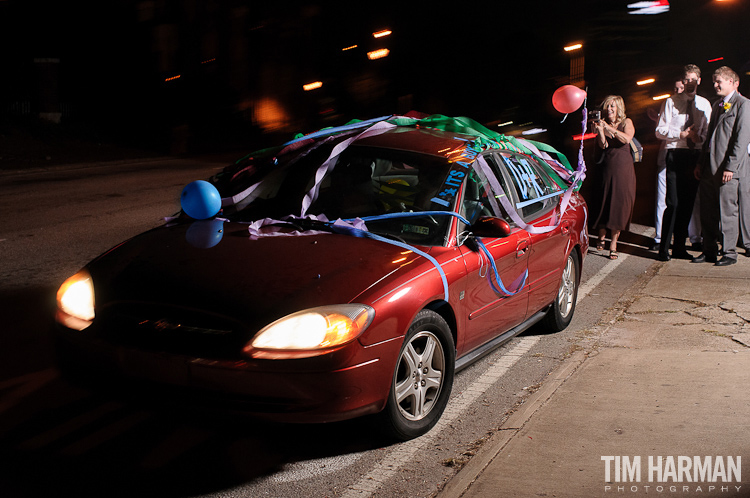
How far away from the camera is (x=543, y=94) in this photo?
1761 cm

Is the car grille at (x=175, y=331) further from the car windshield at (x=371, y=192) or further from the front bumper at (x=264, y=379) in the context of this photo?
the car windshield at (x=371, y=192)

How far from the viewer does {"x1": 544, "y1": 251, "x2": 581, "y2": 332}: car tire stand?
5672 mm

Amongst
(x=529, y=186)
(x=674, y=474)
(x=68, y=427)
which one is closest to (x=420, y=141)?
(x=529, y=186)

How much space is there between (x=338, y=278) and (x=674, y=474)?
178 centimetres

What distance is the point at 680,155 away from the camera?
28.1ft

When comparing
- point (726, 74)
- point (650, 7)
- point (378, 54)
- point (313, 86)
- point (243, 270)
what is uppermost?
point (378, 54)

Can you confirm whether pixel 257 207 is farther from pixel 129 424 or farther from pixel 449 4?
pixel 449 4

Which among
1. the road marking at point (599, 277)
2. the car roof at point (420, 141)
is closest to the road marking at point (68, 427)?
the car roof at point (420, 141)

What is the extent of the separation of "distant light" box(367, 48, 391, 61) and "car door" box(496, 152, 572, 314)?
22497 mm

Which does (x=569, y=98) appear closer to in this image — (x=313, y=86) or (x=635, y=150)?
(x=635, y=150)

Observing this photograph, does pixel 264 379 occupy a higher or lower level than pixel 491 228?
lower

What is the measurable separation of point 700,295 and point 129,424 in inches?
206

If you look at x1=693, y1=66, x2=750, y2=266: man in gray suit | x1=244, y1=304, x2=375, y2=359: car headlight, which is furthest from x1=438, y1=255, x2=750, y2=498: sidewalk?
x1=693, y1=66, x2=750, y2=266: man in gray suit

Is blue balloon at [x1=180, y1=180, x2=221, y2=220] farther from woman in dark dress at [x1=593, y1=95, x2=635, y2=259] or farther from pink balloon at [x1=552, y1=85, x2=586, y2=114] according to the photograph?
woman in dark dress at [x1=593, y1=95, x2=635, y2=259]
